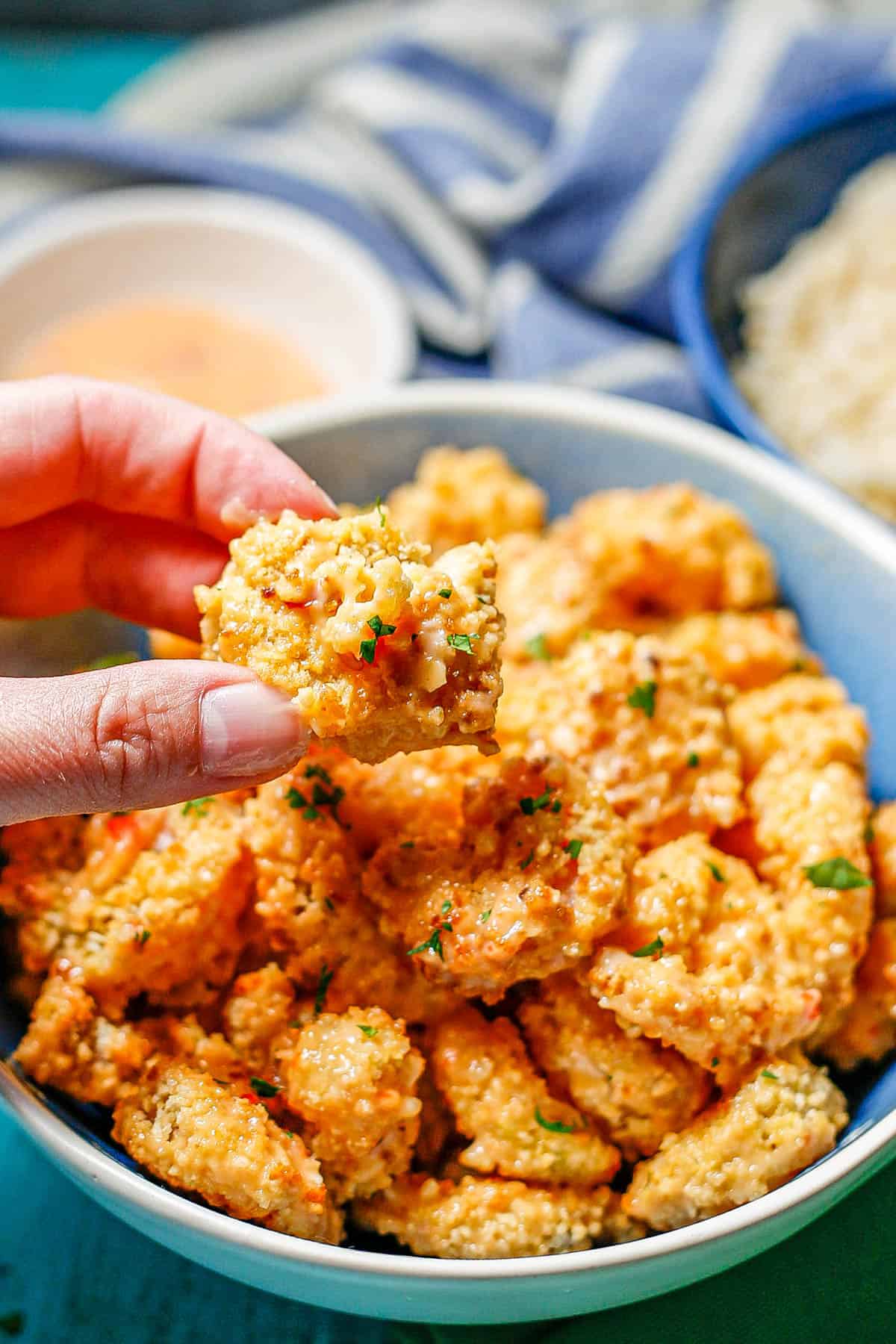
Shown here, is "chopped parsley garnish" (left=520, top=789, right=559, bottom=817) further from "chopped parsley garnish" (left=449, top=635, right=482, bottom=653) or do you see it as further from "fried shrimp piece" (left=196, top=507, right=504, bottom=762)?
"chopped parsley garnish" (left=449, top=635, right=482, bottom=653)

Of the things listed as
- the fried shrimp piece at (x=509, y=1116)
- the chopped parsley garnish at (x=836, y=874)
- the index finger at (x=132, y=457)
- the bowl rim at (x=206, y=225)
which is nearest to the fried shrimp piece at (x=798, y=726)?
the chopped parsley garnish at (x=836, y=874)

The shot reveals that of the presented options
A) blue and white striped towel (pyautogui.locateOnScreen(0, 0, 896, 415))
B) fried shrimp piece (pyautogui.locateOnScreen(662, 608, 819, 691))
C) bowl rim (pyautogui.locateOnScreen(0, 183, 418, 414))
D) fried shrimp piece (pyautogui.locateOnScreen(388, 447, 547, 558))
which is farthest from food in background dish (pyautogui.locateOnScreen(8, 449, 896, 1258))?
bowl rim (pyautogui.locateOnScreen(0, 183, 418, 414))

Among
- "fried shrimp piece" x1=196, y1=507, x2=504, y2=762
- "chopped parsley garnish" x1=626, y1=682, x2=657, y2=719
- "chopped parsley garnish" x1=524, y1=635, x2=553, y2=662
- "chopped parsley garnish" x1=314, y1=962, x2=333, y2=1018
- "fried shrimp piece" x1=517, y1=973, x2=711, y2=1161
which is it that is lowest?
"chopped parsley garnish" x1=314, y1=962, x2=333, y2=1018

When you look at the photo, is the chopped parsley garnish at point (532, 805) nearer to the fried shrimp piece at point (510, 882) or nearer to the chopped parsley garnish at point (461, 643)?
the fried shrimp piece at point (510, 882)

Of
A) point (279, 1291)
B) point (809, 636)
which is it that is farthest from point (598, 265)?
point (279, 1291)

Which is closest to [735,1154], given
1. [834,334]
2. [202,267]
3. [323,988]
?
[323,988]

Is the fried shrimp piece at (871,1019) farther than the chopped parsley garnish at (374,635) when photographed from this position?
Yes
